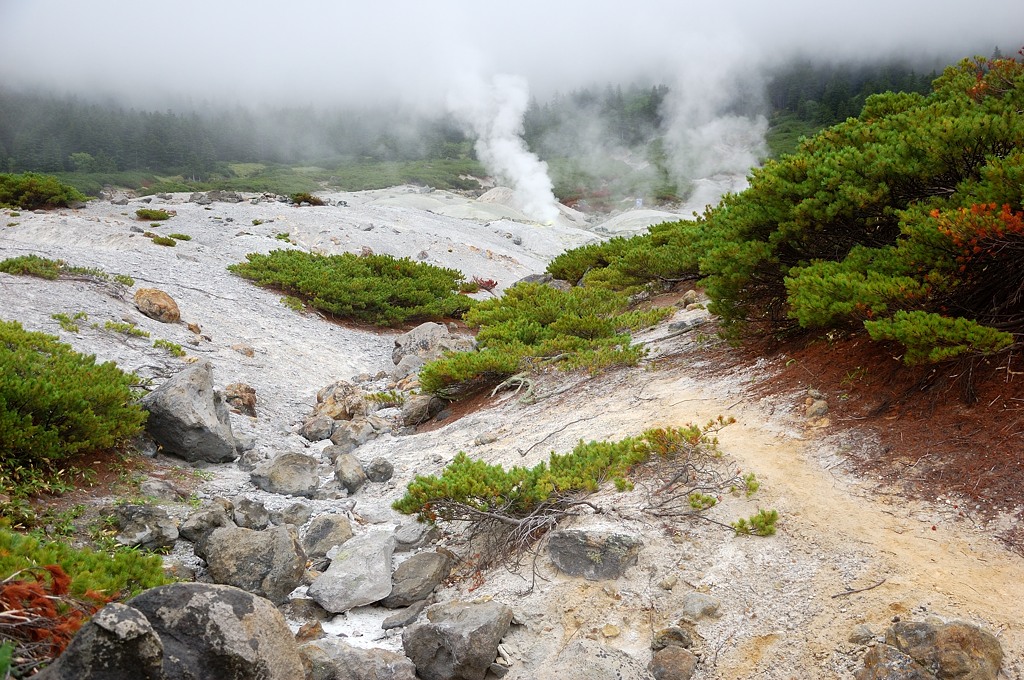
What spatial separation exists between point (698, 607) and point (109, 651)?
321 centimetres

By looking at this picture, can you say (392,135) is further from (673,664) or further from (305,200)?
(673,664)

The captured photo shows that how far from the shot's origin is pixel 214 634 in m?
3.10

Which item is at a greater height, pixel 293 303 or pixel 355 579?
pixel 355 579

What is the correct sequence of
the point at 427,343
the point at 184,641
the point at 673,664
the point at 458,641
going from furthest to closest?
the point at 427,343, the point at 458,641, the point at 673,664, the point at 184,641

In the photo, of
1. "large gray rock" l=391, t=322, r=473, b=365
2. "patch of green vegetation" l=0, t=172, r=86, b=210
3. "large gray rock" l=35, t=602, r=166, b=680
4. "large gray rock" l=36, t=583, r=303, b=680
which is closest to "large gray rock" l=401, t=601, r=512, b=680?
"large gray rock" l=36, t=583, r=303, b=680

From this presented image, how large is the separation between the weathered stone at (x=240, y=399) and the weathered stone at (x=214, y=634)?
22.1 feet

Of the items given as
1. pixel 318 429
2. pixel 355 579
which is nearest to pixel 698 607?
pixel 355 579

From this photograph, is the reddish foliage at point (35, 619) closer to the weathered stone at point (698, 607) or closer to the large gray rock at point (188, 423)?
the weathered stone at point (698, 607)

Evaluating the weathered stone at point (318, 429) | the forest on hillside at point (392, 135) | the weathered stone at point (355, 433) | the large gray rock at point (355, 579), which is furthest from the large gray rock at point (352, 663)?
the forest on hillside at point (392, 135)

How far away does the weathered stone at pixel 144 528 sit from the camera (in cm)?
537

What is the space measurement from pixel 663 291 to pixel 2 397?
11.8 meters

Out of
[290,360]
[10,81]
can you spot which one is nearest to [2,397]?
[290,360]

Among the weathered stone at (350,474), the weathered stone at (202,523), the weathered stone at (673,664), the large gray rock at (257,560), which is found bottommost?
the weathered stone at (350,474)

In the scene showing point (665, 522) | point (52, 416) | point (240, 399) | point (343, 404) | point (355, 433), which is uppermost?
point (52, 416)
